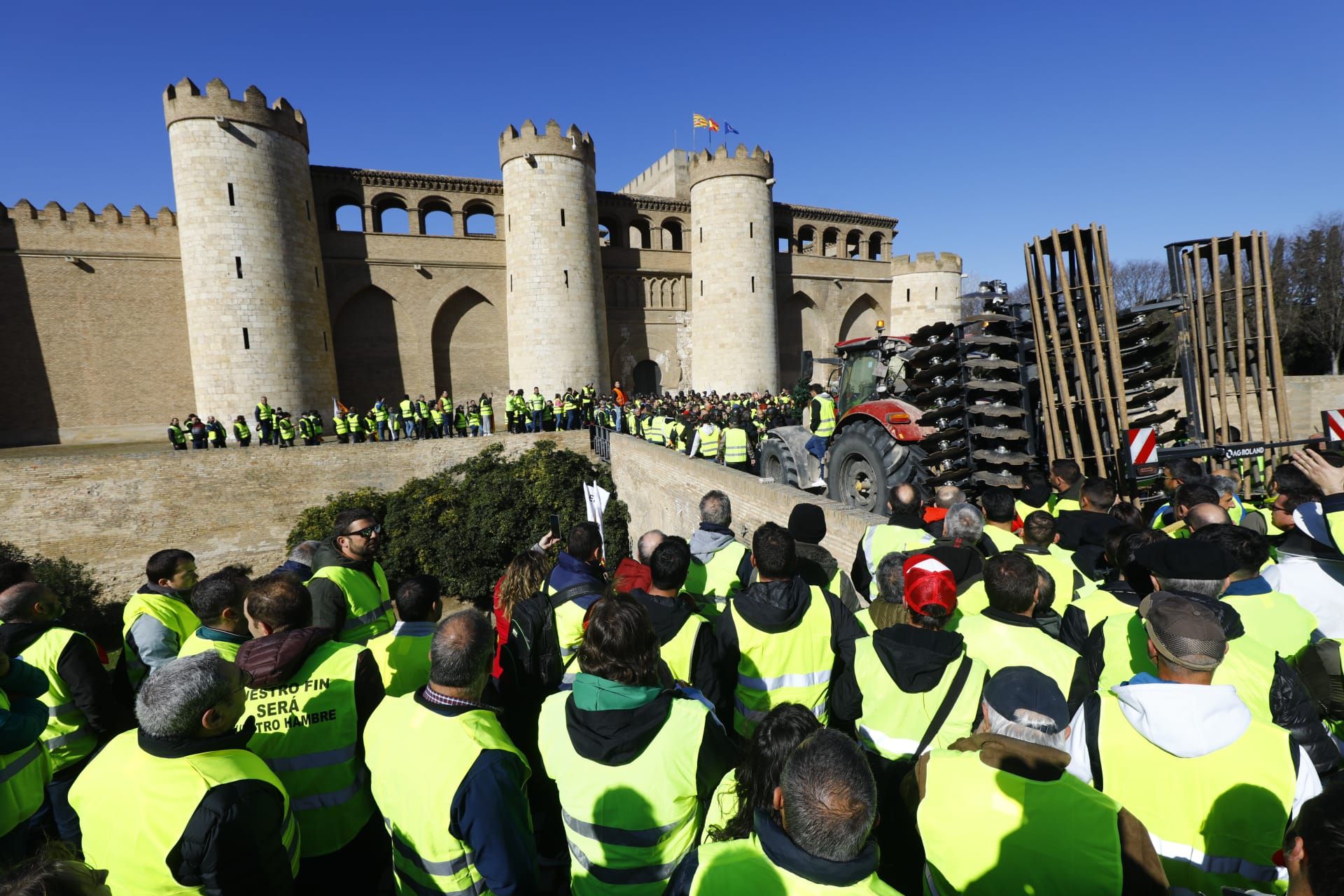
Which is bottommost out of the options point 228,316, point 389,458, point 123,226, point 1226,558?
point 389,458

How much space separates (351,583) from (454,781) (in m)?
2.29

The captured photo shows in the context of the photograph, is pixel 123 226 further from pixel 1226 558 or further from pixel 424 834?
pixel 1226 558

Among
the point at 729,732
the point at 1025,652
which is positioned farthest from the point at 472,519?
the point at 1025,652

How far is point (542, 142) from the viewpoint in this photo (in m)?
23.2

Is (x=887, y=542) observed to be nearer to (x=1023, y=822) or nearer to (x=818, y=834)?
(x=1023, y=822)

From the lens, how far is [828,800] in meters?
1.35

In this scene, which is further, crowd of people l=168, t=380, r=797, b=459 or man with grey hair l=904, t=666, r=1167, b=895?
crowd of people l=168, t=380, r=797, b=459

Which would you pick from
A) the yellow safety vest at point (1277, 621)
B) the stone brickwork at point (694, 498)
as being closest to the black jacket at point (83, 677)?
the yellow safety vest at point (1277, 621)

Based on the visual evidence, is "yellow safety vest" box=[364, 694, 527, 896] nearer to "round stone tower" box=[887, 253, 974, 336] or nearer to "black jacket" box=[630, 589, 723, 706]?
"black jacket" box=[630, 589, 723, 706]

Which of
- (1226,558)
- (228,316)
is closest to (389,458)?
(228,316)

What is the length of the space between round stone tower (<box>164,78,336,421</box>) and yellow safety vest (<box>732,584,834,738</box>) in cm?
2180

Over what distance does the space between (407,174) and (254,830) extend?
84.9ft

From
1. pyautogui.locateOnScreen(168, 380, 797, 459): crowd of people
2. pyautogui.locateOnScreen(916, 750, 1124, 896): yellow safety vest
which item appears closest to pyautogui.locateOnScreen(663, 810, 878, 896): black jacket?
pyautogui.locateOnScreen(916, 750, 1124, 896): yellow safety vest

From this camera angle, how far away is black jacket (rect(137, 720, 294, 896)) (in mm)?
1774
